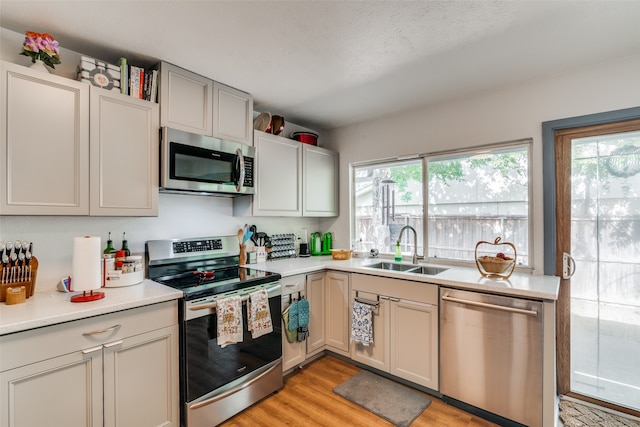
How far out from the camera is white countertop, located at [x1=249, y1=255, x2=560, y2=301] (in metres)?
1.90

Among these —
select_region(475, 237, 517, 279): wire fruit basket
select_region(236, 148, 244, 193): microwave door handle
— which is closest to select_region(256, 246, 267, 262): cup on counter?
select_region(236, 148, 244, 193): microwave door handle

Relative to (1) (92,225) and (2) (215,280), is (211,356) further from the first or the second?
(1) (92,225)

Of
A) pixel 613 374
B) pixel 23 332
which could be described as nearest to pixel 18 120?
pixel 23 332

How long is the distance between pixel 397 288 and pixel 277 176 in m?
1.53

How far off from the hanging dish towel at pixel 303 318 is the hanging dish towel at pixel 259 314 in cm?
37

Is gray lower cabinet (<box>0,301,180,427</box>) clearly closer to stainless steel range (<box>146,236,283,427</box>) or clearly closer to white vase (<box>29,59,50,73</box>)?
stainless steel range (<box>146,236,283,427</box>)

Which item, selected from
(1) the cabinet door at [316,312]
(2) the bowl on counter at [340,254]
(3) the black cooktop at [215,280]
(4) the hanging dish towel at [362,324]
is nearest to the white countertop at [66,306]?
(3) the black cooktop at [215,280]

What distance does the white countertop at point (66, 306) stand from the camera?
1.34m

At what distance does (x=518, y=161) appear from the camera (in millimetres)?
2525

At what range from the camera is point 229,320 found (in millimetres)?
1952

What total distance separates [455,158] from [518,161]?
516 mm

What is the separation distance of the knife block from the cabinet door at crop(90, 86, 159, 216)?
420 millimetres

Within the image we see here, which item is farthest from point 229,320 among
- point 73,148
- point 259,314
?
point 73,148

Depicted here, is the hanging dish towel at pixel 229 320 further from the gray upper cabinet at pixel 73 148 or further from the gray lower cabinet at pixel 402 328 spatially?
the gray lower cabinet at pixel 402 328
